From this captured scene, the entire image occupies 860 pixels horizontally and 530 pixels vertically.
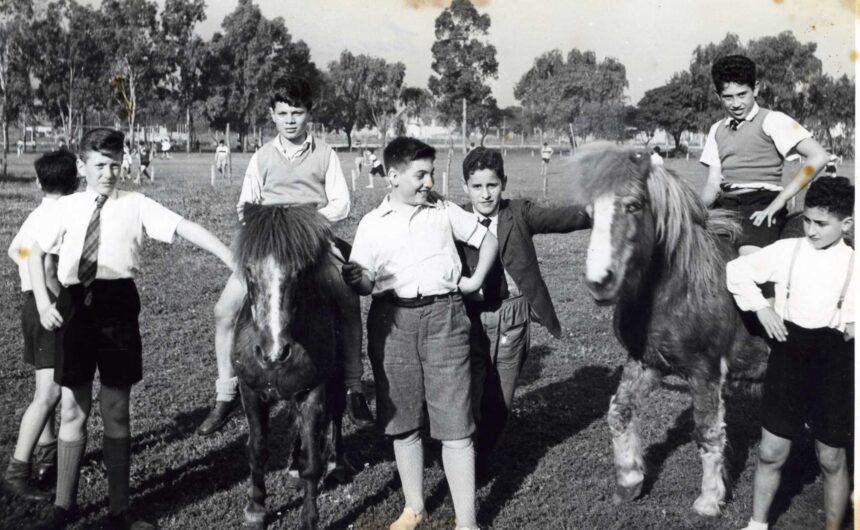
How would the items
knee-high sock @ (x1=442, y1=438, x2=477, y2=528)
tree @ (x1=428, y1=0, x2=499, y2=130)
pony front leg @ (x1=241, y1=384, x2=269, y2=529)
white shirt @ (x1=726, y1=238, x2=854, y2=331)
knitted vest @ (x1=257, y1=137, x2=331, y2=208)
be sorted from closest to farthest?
1. white shirt @ (x1=726, y1=238, x2=854, y2=331)
2. knee-high sock @ (x1=442, y1=438, x2=477, y2=528)
3. pony front leg @ (x1=241, y1=384, x2=269, y2=529)
4. knitted vest @ (x1=257, y1=137, x2=331, y2=208)
5. tree @ (x1=428, y1=0, x2=499, y2=130)

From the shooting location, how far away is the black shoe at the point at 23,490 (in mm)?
4082

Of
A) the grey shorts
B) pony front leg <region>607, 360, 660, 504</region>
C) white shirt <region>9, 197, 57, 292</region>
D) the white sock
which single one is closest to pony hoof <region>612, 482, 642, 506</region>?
pony front leg <region>607, 360, 660, 504</region>

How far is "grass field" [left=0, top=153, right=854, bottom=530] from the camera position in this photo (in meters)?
4.07

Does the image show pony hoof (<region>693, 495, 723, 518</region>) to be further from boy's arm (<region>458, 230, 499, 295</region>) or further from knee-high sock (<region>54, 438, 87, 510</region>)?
knee-high sock (<region>54, 438, 87, 510</region>)

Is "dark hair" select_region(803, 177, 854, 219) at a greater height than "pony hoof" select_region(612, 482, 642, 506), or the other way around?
"dark hair" select_region(803, 177, 854, 219)

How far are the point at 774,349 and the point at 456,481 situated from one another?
1.73 meters

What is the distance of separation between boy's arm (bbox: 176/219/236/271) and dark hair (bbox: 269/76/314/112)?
3.87 feet

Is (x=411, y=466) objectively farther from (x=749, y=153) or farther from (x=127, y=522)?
(x=749, y=153)

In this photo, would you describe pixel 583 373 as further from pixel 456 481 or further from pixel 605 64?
pixel 605 64

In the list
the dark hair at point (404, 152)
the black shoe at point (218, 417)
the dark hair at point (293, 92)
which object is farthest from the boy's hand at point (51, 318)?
the dark hair at point (293, 92)

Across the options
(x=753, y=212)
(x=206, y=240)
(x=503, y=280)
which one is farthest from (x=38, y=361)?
(x=753, y=212)

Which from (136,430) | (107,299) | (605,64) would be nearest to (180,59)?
(605,64)

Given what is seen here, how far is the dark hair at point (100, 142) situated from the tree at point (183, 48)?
4.51m

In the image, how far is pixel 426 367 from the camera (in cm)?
364
